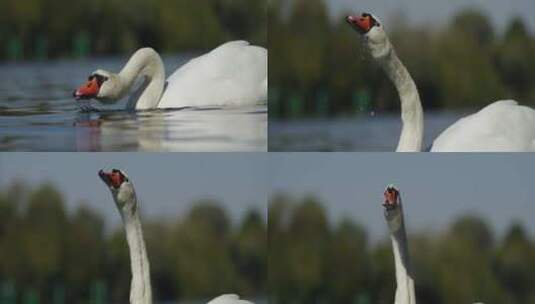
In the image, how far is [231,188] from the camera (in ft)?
20.0

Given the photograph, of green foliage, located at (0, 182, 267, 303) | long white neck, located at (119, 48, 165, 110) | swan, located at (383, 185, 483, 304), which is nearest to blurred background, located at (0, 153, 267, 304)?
green foliage, located at (0, 182, 267, 303)

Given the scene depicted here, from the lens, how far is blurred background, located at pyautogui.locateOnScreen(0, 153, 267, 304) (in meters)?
6.07

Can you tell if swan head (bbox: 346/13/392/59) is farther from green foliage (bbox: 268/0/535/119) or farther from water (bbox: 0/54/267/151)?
water (bbox: 0/54/267/151)

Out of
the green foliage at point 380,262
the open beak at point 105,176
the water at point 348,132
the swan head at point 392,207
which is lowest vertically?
the green foliage at point 380,262

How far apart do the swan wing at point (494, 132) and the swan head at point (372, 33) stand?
421mm

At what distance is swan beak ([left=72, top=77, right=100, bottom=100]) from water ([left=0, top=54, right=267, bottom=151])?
0.31ft

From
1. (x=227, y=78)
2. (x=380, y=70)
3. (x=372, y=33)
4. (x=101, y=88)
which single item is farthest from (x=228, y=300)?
(x=372, y=33)

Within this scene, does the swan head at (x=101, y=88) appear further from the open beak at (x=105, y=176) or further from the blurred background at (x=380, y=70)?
the blurred background at (x=380, y=70)

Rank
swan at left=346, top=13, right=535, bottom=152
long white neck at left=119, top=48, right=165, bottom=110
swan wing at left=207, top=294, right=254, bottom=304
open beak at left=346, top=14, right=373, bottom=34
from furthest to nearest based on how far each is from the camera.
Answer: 1. long white neck at left=119, top=48, right=165, bottom=110
2. swan wing at left=207, top=294, right=254, bottom=304
3. swan at left=346, top=13, right=535, bottom=152
4. open beak at left=346, top=14, right=373, bottom=34

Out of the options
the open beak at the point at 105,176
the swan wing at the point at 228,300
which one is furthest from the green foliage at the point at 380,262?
the open beak at the point at 105,176

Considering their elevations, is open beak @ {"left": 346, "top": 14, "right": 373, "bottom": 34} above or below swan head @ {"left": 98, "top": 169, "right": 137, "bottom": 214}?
above

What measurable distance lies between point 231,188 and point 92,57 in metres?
0.76

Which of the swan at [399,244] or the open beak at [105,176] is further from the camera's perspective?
the open beak at [105,176]

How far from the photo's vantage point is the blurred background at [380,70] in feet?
19.8
